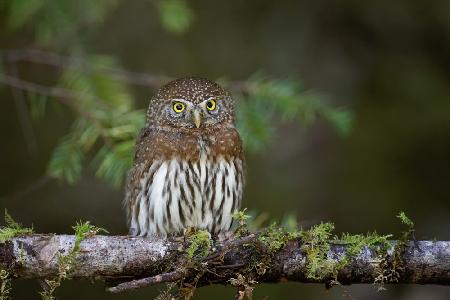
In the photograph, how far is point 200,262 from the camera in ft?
11.2

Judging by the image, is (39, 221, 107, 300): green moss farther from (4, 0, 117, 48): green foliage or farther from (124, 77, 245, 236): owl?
(4, 0, 117, 48): green foliage

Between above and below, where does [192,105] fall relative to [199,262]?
above

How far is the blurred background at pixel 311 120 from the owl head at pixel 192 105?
2.66ft

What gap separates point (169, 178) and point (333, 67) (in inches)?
85.3

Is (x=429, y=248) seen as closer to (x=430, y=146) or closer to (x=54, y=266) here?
(x=54, y=266)

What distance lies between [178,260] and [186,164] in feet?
3.29

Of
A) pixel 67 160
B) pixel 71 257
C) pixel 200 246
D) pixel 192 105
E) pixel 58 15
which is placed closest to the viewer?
pixel 71 257

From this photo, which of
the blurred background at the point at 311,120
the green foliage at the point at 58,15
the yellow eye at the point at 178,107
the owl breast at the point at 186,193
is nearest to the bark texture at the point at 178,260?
the owl breast at the point at 186,193

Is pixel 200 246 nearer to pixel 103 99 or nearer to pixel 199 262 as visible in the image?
pixel 199 262

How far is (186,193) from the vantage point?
4.38 meters

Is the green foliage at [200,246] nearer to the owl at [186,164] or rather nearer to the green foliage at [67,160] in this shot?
the owl at [186,164]

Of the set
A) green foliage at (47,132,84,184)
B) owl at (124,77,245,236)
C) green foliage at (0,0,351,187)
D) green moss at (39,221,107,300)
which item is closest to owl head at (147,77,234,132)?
owl at (124,77,245,236)

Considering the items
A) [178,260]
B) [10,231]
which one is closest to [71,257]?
[10,231]

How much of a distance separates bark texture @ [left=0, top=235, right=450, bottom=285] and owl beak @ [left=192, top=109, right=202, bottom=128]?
1190 mm
